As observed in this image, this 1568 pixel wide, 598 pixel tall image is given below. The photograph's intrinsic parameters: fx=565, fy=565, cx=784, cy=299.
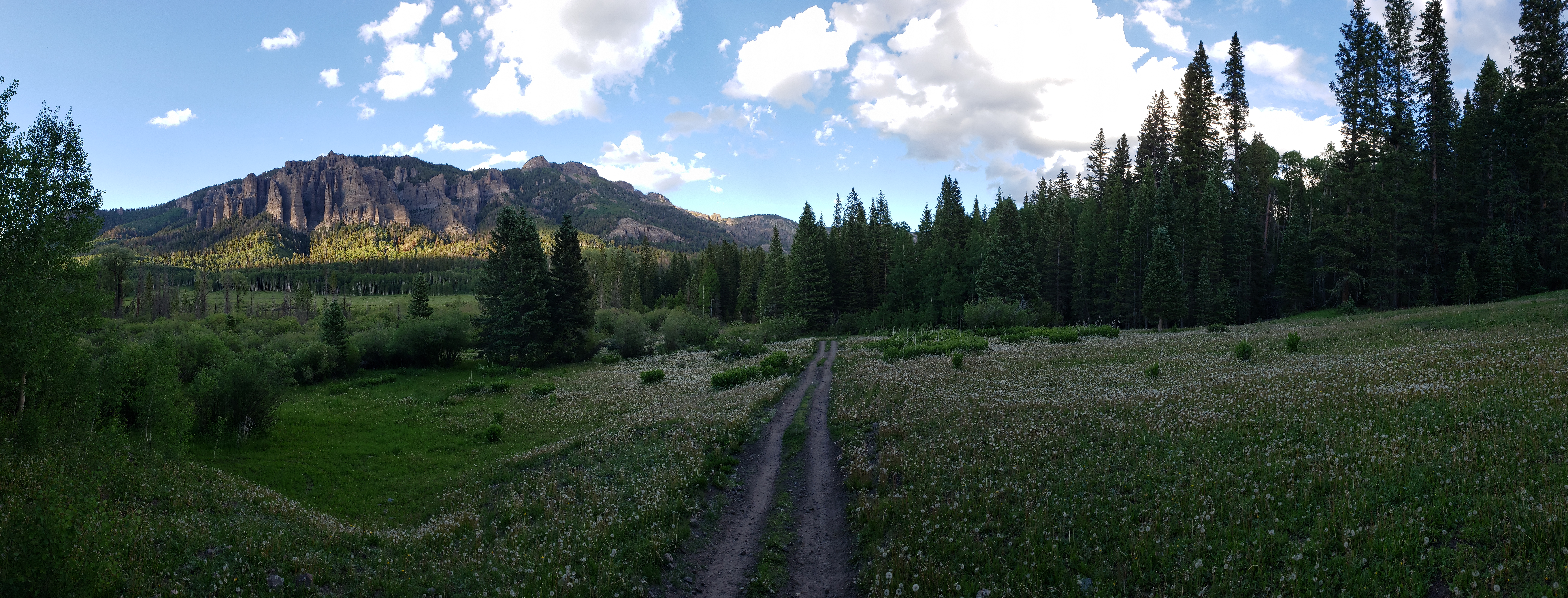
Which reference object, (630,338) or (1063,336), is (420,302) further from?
(1063,336)

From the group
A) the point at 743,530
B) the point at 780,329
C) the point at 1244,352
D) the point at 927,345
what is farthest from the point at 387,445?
the point at 780,329

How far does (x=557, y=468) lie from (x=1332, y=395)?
61.5 feet

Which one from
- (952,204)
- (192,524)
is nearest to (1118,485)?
(192,524)

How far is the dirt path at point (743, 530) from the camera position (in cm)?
901

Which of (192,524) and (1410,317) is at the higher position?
(1410,317)

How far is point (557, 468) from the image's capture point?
608 inches

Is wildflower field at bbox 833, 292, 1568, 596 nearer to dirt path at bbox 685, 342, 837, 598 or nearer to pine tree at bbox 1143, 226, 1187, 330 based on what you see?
dirt path at bbox 685, 342, 837, 598

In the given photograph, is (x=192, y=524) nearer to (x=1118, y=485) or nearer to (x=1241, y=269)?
(x=1118, y=485)

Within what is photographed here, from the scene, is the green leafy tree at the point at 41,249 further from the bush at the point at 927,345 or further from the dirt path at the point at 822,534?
the bush at the point at 927,345

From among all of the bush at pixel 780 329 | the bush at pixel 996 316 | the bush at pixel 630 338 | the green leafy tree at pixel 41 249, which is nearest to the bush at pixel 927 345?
the bush at pixel 996 316

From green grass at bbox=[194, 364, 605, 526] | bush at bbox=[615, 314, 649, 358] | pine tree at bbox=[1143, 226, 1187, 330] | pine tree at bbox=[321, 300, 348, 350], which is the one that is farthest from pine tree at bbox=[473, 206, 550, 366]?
pine tree at bbox=[1143, 226, 1187, 330]

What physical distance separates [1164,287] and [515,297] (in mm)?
57861

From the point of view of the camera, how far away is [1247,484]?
8.43 m

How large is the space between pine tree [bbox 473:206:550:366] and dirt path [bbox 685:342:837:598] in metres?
34.6
